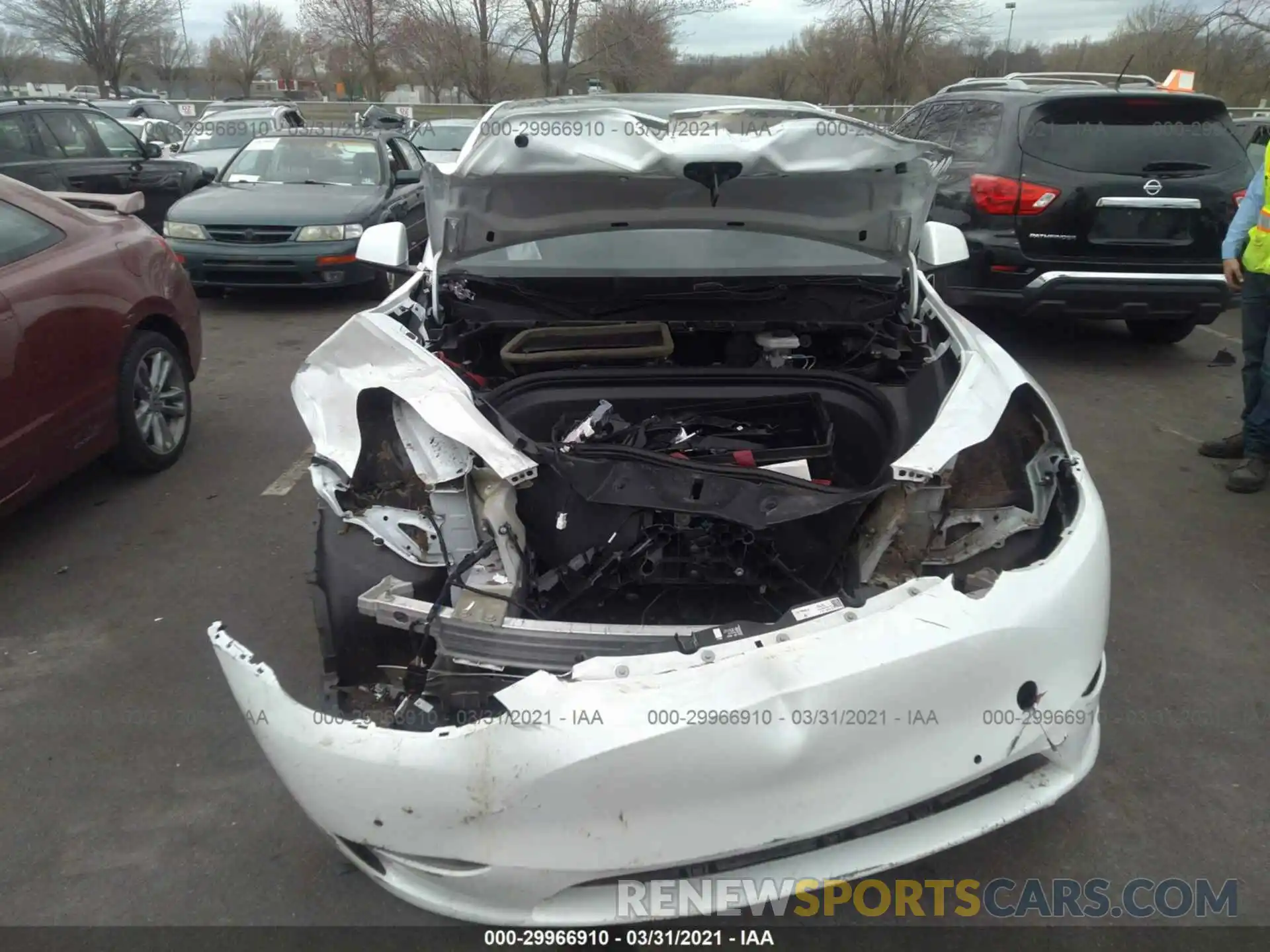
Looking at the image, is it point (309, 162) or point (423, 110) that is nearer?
point (309, 162)

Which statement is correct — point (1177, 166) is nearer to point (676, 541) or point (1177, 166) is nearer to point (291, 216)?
point (676, 541)

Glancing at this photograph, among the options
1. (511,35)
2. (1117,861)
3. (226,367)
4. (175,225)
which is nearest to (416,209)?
(175,225)

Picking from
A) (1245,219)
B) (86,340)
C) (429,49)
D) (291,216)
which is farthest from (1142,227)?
(429,49)

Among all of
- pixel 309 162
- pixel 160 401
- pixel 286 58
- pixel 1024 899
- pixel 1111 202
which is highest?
pixel 286 58

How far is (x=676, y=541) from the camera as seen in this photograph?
7.19 ft

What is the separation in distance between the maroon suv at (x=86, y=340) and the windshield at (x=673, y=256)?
73.2 inches

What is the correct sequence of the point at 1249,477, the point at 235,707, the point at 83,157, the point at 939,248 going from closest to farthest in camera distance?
the point at 235,707
the point at 939,248
the point at 1249,477
the point at 83,157

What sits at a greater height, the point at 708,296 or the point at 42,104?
the point at 42,104

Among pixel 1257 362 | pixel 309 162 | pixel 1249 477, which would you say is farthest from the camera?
pixel 309 162

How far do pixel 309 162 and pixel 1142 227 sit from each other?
289 inches

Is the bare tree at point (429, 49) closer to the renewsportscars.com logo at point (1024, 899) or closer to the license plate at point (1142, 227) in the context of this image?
the license plate at point (1142, 227)

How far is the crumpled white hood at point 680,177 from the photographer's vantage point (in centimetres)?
273

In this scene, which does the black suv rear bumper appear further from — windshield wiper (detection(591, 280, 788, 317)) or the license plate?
windshield wiper (detection(591, 280, 788, 317))

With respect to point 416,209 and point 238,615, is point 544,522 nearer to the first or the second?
point 238,615
